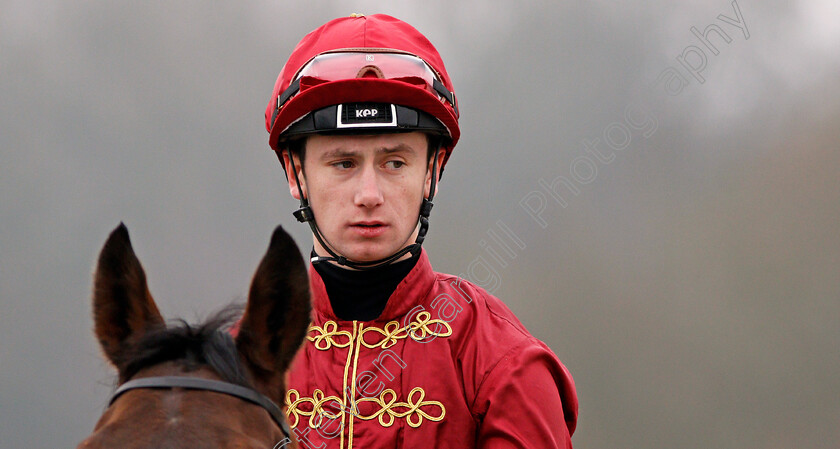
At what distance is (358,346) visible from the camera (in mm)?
2484

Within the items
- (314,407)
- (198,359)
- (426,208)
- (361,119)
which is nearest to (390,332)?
(314,407)

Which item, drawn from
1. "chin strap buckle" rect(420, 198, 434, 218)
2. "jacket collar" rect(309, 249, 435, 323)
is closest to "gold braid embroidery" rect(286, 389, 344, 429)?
"jacket collar" rect(309, 249, 435, 323)

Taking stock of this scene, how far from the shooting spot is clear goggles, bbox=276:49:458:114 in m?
2.57

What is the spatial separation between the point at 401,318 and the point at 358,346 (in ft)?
0.56

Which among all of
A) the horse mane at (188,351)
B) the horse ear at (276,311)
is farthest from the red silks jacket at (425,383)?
the horse mane at (188,351)

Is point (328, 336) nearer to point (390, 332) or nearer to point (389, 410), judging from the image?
point (390, 332)

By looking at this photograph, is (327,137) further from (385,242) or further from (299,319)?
(299,319)

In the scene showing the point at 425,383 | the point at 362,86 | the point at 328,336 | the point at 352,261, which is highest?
the point at 362,86

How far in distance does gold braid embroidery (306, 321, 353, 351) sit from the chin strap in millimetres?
212

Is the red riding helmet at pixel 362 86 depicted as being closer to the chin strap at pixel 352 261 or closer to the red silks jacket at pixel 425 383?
the chin strap at pixel 352 261

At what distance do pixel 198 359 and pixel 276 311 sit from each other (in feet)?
0.73

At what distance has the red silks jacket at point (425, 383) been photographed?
2.33m

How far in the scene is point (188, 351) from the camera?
5.58 feet

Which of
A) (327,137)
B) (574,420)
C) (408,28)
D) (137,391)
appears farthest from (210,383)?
(408,28)
